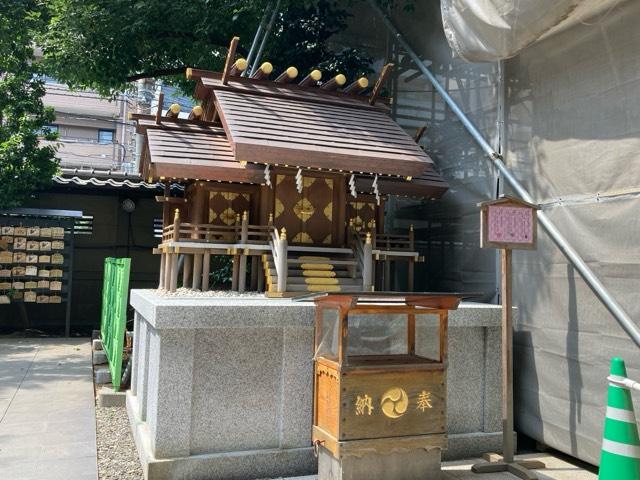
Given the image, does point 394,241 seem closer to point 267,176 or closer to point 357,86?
point 267,176

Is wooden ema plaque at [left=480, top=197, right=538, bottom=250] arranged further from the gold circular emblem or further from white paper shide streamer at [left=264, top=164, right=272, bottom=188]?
white paper shide streamer at [left=264, top=164, right=272, bottom=188]

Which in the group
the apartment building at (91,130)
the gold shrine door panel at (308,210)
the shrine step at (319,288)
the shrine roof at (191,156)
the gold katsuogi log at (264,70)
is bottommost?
the shrine step at (319,288)

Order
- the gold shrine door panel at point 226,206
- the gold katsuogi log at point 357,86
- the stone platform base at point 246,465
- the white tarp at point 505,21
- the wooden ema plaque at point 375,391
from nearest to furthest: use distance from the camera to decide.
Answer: the wooden ema plaque at point 375,391 < the stone platform base at point 246,465 < the white tarp at point 505,21 < the gold shrine door panel at point 226,206 < the gold katsuogi log at point 357,86

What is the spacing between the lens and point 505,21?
584cm

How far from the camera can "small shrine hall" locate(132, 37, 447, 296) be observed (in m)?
7.25

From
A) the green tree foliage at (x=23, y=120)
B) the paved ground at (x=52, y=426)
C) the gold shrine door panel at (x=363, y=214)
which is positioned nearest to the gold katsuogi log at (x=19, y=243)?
the green tree foliage at (x=23, y=120)

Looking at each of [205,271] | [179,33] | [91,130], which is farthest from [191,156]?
[91,130]

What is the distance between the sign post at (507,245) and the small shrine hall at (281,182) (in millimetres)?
2306

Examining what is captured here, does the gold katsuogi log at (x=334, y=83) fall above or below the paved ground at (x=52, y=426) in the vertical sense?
above

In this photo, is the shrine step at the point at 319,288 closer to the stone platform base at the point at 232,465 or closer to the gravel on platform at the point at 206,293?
the gravel on platform at the point at 206,293

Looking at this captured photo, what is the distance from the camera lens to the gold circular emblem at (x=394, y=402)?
173 inches

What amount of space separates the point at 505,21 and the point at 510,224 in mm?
2286

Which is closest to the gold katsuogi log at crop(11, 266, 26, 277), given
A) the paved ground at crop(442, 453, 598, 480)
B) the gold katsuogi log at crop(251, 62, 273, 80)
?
the gold katsuogi log at crop(251, 62, 273, 80)

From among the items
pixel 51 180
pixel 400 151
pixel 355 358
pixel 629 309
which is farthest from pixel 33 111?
pixel 629 309
